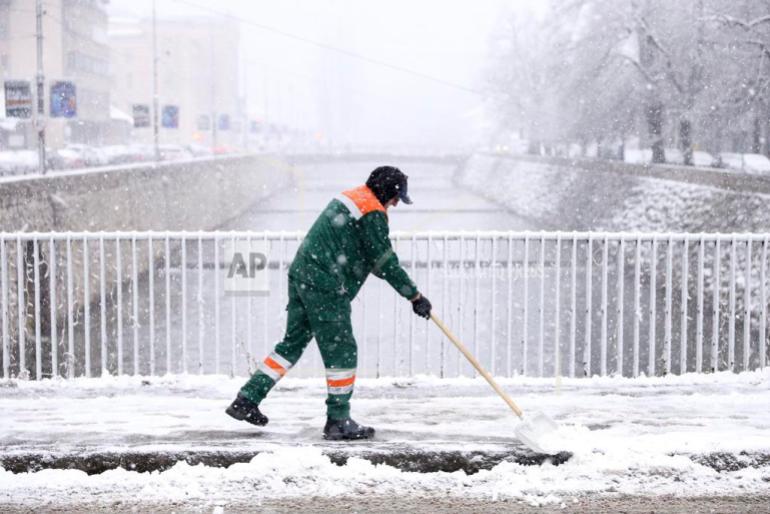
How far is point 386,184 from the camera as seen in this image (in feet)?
21.6

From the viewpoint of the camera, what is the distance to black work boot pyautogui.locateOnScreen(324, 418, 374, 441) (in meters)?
6.62

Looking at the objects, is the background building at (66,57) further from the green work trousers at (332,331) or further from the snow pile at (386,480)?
the snow pile at (386,480)

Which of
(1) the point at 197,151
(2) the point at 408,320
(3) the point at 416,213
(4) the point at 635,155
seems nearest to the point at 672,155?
(4) the point at 635,155

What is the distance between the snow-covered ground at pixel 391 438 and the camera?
6008 mm

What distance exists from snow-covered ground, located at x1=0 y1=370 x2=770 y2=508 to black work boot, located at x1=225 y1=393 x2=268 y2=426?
81 mm

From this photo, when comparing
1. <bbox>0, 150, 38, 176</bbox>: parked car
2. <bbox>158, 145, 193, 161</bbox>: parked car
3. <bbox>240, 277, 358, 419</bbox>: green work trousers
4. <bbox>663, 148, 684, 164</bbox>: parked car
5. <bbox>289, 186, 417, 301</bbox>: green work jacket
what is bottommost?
<bbox>240, 277, 358, 419</bbox>: green work trousers

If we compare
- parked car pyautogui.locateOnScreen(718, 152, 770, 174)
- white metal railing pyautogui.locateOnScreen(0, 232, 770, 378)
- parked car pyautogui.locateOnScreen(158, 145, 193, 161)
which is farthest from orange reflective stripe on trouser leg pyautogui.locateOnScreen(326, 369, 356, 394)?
parked car pyautogui.locateOnScreen(158, 145, 193, 161)

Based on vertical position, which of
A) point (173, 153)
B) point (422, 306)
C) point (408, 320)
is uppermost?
point (173, 153)

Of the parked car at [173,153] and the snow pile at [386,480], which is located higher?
the parked car at [173,153]

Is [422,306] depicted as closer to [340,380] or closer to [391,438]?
[340,380]

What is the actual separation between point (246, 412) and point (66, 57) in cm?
6603

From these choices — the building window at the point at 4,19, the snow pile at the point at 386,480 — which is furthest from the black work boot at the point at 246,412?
the building window at the point at 4,19

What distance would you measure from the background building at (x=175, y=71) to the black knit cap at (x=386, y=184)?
93524 mm

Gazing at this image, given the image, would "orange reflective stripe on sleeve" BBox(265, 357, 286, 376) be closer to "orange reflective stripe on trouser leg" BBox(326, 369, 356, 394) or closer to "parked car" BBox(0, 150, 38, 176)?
"orange reflective stripe on trouser leg" BBox(326, 369, 356, 394)
